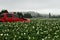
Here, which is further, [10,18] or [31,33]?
[10,18]

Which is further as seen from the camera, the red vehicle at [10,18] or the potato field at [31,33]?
the red vehicle at [10,18]

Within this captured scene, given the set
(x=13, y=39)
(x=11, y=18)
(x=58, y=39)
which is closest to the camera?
(x=58, y=39)

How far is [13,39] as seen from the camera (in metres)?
13.9

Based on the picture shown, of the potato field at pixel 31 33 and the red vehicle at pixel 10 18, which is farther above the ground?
the potato field at pixel 31 33

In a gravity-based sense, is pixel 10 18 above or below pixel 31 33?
below

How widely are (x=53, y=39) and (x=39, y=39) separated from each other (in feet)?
4.55

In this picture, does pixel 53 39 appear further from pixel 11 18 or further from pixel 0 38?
pixel 11 18

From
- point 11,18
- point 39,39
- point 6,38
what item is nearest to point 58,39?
point 39,39

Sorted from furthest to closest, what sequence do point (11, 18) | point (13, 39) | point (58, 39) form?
point (11, 18)
point (13, 39)
point (58, 39)

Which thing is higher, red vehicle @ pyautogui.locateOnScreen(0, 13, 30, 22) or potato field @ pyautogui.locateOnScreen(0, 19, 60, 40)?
potato field @ pyautogui.locateOnScreen(0, 19, 60, 40)

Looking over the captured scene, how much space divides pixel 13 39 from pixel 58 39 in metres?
2.24

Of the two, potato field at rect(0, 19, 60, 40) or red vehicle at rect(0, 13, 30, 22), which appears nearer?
potato field at rect(0, 19, 60, 40)

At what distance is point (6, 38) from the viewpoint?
565 inches

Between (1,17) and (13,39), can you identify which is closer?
(13,39)
